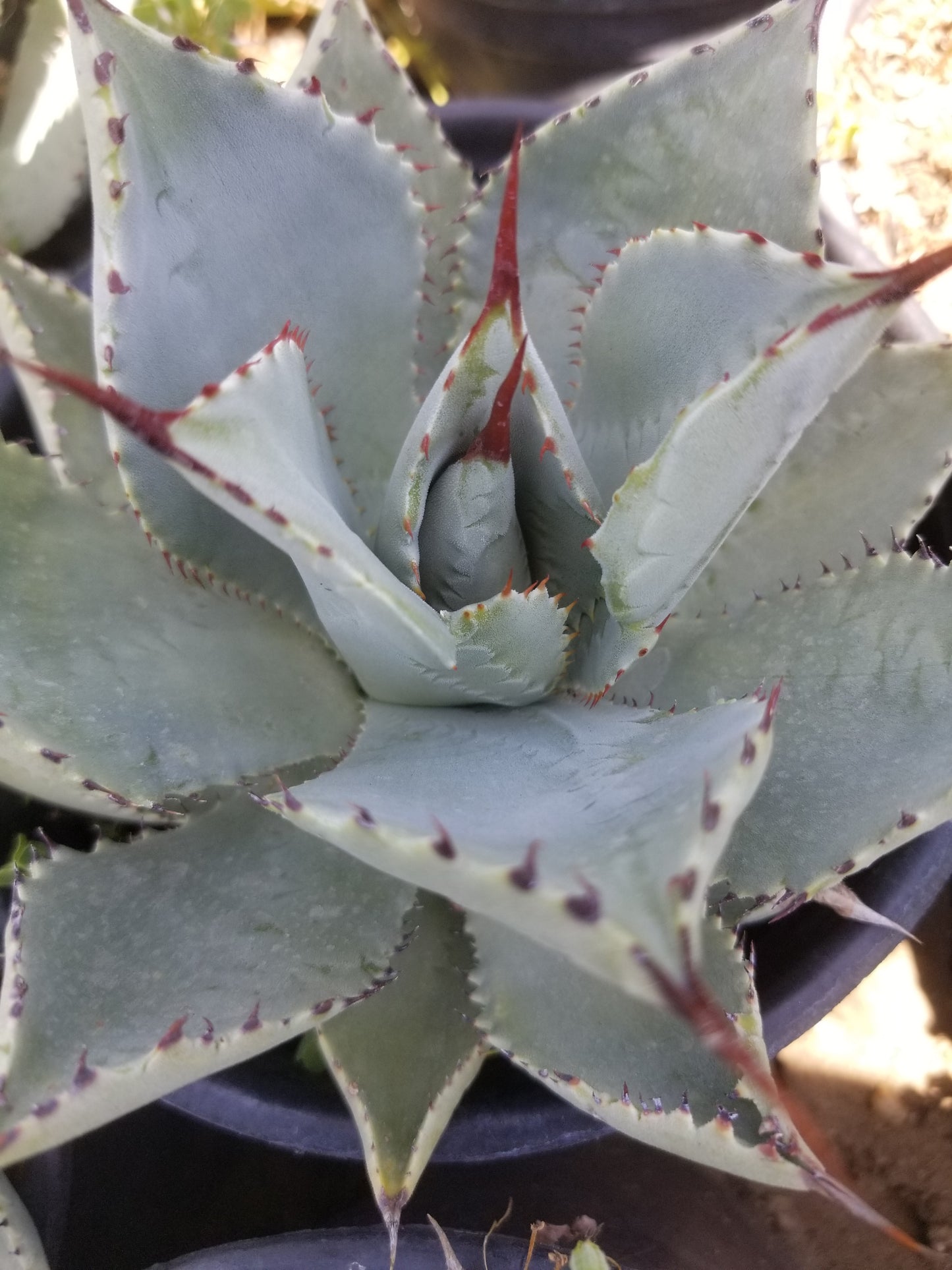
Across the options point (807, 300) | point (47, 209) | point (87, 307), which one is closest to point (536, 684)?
point (807, 300)

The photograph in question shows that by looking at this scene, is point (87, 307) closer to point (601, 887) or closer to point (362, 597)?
point (362, 597)

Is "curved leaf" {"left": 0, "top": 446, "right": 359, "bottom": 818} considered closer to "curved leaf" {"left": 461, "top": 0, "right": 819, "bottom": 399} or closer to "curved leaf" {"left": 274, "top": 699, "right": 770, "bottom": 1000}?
"curved leaf" {"left": 274, "top": 699, "right": 770, "bottom": 1000}

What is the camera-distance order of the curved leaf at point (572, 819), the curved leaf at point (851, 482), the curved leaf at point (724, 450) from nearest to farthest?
the curved leaf at point (572, 819)
the curved leaf at point (724, 450)
the curved leaf at point (851, 482)

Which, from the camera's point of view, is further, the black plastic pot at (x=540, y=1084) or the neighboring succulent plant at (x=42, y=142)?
the neighboring succulent plant at (x=42, y=142)

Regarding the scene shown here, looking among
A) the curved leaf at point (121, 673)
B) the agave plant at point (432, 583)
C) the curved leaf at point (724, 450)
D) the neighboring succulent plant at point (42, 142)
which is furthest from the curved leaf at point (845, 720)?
the neighboring succulent plant at point (42, 142)

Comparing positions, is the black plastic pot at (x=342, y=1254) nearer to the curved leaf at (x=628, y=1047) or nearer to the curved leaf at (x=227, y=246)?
the curved leaf at (x=628, y=1047)

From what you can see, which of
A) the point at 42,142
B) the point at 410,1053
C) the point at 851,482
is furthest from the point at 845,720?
the point at 42,142

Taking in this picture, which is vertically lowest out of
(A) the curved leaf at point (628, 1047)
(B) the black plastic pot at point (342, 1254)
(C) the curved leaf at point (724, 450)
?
(B) the black plastic pot at point (342, 1254)

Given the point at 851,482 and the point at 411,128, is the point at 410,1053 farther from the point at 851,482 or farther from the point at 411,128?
the point at 411,128

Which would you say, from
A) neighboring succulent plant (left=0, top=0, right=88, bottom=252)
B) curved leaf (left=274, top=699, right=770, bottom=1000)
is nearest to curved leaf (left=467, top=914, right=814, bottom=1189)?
curved leaf (left=274, top=699, right=770, bottom=1000)
